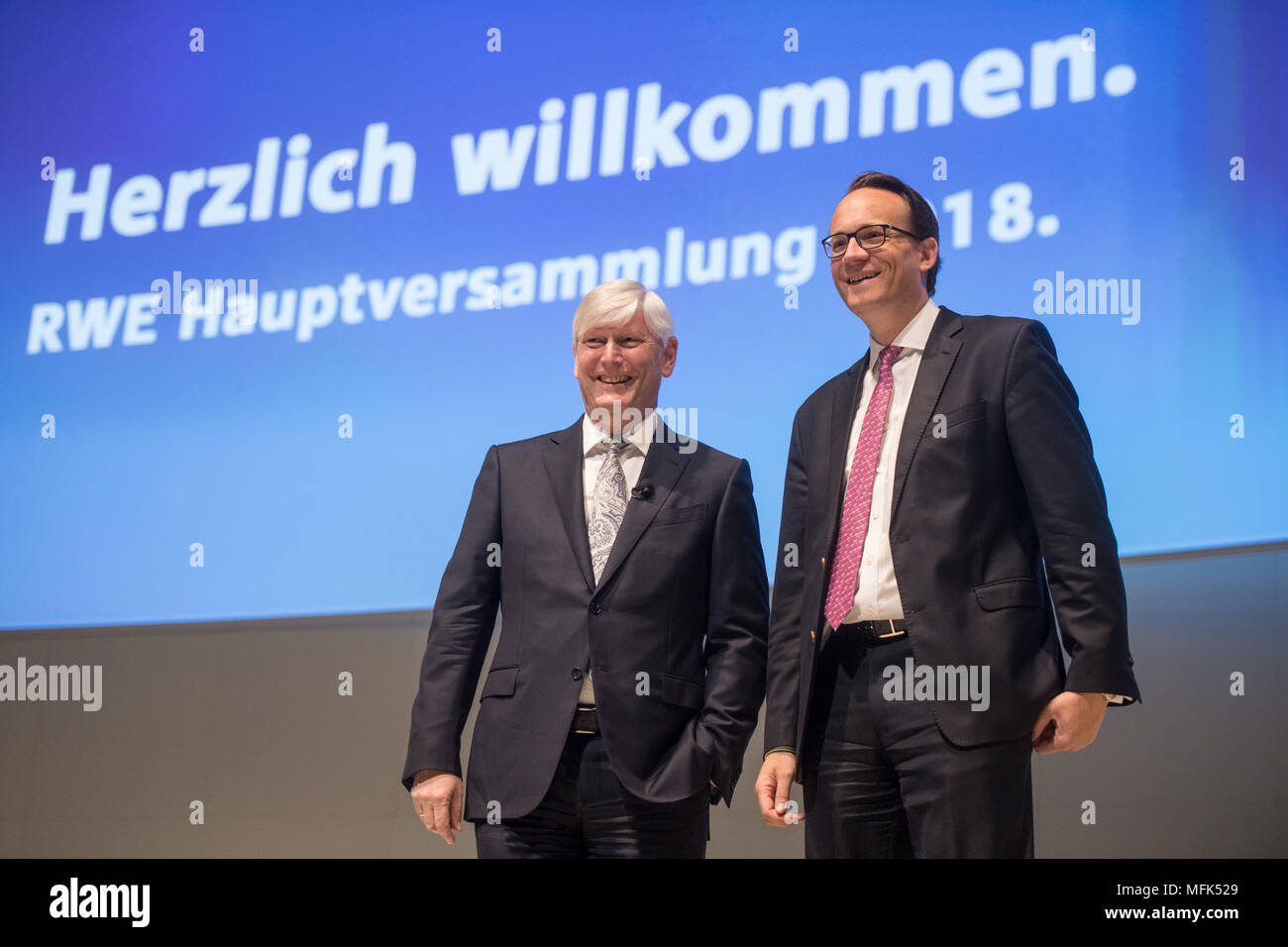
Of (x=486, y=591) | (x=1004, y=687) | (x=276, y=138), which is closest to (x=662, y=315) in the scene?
(x=486, y=591)

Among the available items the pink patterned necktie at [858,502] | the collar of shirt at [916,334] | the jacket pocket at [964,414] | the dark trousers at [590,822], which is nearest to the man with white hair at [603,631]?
the dark trousers at [590,822]

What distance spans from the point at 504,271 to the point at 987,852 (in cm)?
248

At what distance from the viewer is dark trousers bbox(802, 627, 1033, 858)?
77.4 inches

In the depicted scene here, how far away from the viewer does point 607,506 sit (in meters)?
2.44

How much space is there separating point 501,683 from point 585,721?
0.63ft

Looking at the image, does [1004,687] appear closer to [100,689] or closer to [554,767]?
[554,767]

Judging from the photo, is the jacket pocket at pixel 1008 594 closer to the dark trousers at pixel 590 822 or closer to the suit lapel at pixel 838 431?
the suit lapel at pixel 838 431

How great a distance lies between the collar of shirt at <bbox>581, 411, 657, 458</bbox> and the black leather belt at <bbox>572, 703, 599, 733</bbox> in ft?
1.81

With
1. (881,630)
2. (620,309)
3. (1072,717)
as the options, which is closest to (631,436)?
(620,309)

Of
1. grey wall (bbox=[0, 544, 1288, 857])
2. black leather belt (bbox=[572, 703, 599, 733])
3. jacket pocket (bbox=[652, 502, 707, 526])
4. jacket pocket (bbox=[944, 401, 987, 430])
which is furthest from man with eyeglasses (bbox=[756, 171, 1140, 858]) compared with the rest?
grey wall (bbox=[0, 544, 1288, 857])

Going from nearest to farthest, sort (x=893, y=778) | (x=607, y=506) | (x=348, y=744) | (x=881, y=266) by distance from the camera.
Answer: (x=893, y=778)
(x=881, y=266)
(x=607, y=506)
(x=348, y=744)

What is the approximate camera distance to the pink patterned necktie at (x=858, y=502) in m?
2.15

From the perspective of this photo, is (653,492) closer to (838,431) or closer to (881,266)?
(838,431)

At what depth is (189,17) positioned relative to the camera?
4305mm
